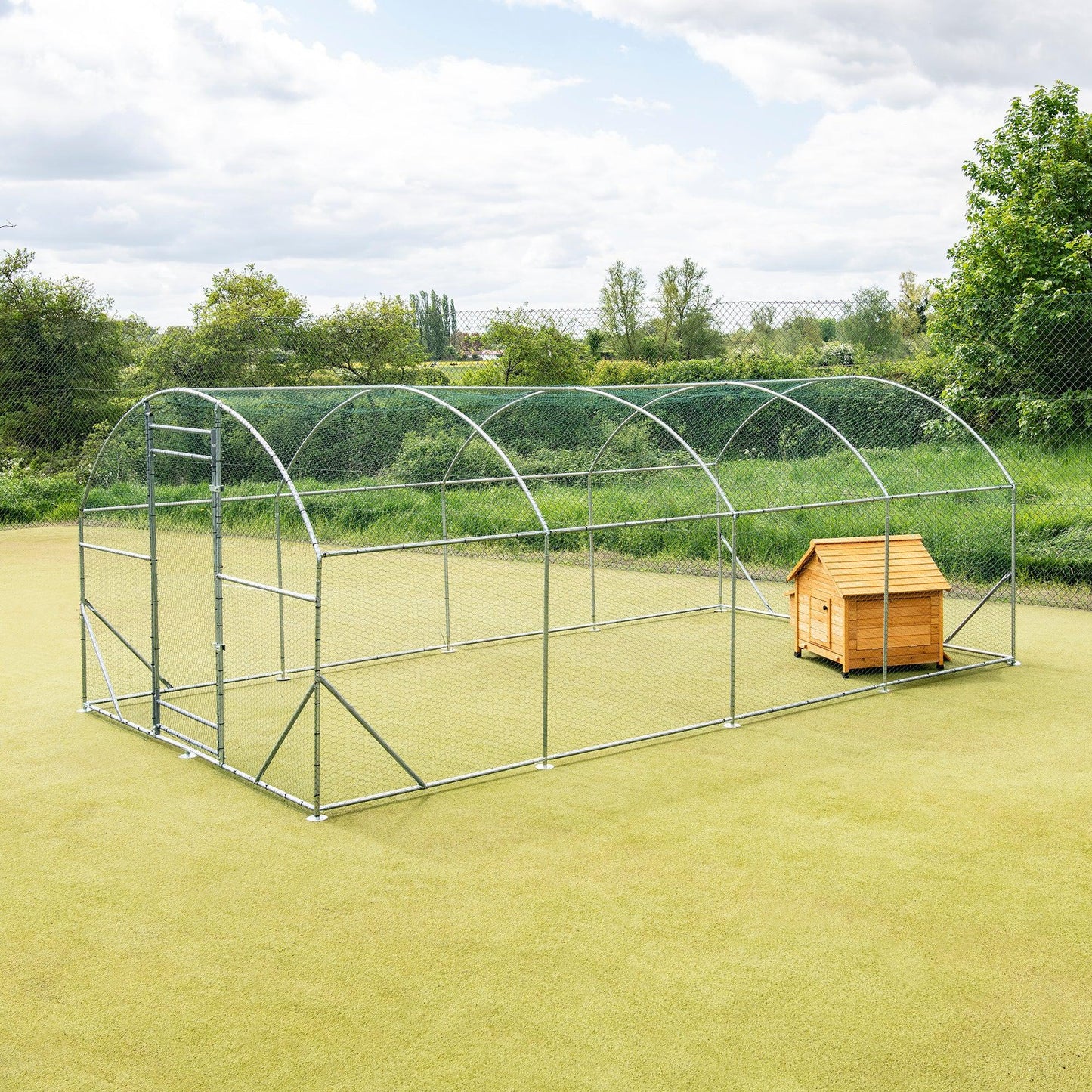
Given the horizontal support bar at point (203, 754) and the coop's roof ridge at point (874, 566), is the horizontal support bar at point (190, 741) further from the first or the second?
the coop's roof ridge at point (874, 566)

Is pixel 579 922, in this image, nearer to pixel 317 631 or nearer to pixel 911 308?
pixel 317 631

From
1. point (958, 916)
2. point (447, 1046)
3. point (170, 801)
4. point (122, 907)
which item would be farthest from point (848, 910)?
point (170, 801)

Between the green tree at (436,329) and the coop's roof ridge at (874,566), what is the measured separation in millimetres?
13080

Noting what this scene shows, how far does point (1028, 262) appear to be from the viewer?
15422 millimetres

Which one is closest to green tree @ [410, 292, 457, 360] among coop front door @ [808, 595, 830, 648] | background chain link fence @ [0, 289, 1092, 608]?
background chain link fence @ [0, 289, 1092, 608]

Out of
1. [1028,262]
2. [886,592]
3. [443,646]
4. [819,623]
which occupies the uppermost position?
[1028,262]

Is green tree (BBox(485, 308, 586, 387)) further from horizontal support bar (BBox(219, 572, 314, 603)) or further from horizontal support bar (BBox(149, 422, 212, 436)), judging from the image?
horizontal support bar (BBox(219, 572, 314, 603))

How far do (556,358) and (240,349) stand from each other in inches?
228

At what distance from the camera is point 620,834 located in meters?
6.39

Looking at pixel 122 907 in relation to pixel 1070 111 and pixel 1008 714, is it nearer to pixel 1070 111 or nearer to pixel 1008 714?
pixel 1008 714

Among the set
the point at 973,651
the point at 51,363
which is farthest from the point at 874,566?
the point at 51,363

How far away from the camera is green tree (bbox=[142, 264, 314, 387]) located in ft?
67.7

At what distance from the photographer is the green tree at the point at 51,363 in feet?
66.3

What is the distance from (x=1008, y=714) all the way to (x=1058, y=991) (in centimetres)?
411
